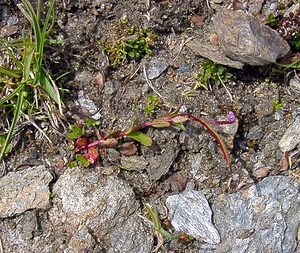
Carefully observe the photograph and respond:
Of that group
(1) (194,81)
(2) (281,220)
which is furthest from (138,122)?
(2) (281,220)

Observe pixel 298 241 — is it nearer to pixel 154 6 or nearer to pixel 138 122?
pixel 138 122

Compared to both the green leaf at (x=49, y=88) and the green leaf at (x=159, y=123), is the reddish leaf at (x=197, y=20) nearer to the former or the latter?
the green leaf at (x=159, y=123)

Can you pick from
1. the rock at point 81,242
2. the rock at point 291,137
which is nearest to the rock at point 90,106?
the rock at point 81,242

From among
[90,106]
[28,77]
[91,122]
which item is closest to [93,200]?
[91,122]

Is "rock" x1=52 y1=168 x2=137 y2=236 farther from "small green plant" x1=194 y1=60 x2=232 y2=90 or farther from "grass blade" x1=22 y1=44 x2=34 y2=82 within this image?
"small green plant" x1=194 y1=60 x2=232 y2=90

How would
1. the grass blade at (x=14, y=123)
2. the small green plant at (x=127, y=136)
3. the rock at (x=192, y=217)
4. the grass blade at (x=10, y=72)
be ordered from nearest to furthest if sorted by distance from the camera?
the grass blade at (x=14, y=123)
the grass blade at (x=10, y=72)
the small green plant at (x=127, y=136)
the rock at (x=192, y=217)

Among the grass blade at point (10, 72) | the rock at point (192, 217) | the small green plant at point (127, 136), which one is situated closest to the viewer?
the grass blade at point (10, 72)

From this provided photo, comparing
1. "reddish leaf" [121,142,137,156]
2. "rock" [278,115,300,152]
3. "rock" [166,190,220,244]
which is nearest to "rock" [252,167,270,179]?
"rock" [278,115,300,152]
